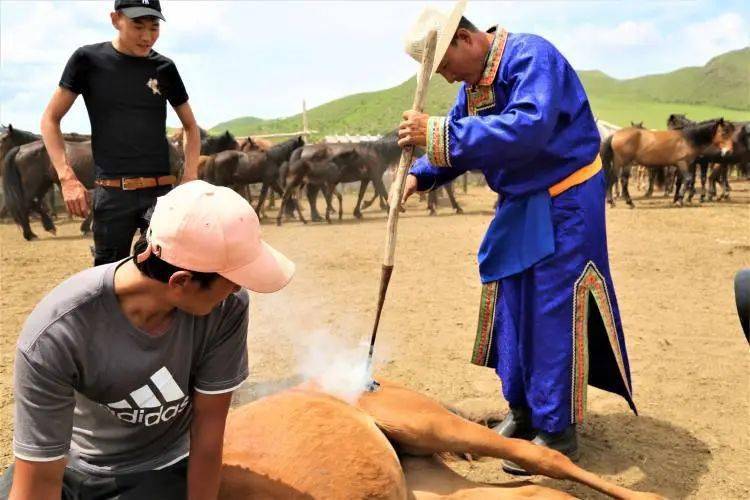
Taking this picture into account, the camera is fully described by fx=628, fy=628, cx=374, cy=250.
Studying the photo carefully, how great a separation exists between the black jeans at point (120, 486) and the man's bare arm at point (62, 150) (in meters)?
1.69

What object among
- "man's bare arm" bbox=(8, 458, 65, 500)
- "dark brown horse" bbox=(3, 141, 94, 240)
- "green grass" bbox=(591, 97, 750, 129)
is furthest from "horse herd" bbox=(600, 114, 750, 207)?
"green grass" bbox=(591, 97, 750, 129)

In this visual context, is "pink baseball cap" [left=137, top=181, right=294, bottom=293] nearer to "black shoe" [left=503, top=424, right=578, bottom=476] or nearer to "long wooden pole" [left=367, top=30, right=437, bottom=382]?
"long wooden pole" [left=367, top=30, right=437, bottom=382]

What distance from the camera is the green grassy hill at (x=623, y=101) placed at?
6656 centimetres

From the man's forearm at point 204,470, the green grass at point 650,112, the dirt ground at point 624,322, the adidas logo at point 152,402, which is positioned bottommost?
the dirt ground at point 624,322

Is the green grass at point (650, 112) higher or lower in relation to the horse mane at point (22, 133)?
higher

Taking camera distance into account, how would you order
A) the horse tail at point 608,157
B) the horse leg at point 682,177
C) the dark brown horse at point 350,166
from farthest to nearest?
1. the horse tail at point 608,157
2. the horse leg at point 682,177
3. the dark brown horse at point 350,166

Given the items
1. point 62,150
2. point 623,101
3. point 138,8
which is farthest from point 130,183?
point 623,101

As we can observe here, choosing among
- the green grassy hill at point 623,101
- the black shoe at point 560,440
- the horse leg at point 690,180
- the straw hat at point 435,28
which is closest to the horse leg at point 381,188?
the horse leg at point 690,180

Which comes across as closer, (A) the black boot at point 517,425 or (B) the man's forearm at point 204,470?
(B) the man's forearm at point 204,470

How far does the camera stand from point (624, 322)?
5.39m

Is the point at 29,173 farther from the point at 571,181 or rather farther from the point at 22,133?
the point at 571,181

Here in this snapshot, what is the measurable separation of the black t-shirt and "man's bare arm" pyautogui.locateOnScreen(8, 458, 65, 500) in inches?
79.9

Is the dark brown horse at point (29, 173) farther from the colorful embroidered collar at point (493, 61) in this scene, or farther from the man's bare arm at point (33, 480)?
the man's bare arm at point (33, 480)

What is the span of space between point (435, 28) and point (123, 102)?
1677 mm
